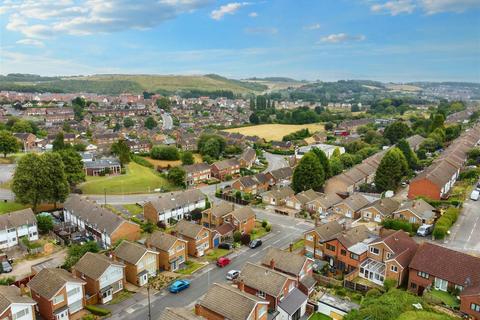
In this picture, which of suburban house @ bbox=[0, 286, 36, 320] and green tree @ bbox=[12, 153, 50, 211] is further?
green tree @ bbox=[12, 153, 50, 211]

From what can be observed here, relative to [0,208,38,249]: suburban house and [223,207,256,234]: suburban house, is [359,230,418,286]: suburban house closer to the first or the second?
[223,207,256,234]: suburban house

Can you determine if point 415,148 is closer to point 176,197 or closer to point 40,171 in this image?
point 176,197

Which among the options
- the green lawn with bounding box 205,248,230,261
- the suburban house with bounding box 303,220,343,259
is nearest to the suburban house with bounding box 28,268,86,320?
the green lawn with bounding box 205,248,230,261

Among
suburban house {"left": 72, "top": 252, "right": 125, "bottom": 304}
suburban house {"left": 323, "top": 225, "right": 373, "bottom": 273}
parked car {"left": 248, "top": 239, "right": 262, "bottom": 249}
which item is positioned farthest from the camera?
parked car {"left": 248, "top": 239, "right": 262, "bottom": 249}

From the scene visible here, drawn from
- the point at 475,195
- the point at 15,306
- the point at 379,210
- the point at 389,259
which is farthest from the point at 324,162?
the point at 15,306

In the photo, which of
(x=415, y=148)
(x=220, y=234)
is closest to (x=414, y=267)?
(x=220, y=234)

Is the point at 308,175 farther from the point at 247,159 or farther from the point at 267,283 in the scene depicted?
the point at 267,283

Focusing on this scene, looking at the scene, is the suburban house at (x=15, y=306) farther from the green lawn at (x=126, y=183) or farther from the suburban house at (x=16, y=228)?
the green lawn at (x=126, y=183)
